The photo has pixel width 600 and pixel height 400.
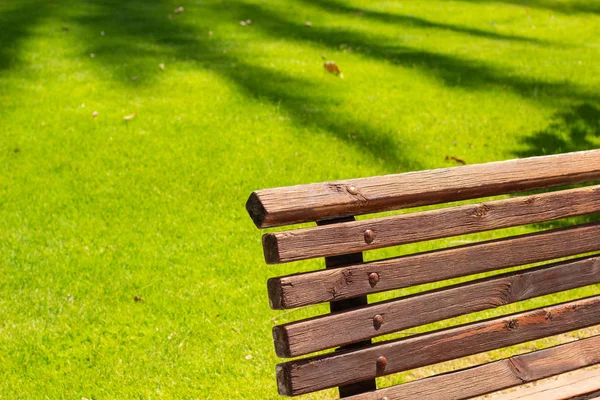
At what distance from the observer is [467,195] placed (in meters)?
2.60

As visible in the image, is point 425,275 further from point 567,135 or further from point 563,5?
point 563,5

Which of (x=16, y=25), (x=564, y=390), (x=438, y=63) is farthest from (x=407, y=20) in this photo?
(x=564, y=390)

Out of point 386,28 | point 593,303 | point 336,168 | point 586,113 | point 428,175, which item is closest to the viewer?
point 428,175

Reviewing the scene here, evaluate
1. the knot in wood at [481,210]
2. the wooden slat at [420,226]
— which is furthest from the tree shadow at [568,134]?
the knot in wood at [481,210]

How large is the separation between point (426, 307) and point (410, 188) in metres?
0.43

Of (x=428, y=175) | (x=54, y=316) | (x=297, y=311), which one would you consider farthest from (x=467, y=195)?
Result: (x=54, y=316)

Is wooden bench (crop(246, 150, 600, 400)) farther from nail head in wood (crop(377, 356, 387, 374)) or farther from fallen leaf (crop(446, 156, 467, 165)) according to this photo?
fallen leaf (crop(446, 156, 467, 165))

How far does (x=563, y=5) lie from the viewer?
13.2 meters

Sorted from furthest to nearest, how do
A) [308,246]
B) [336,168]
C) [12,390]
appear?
[336,168] → [12,390] → [308,246]

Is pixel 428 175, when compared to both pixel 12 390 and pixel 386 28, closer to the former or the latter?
pixel 12 390

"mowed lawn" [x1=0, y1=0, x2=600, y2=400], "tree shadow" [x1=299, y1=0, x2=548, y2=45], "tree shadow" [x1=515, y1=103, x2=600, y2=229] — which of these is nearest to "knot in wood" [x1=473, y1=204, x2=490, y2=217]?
"mowed lawn" [x1=0, y1=0, x2=600, y2=400]

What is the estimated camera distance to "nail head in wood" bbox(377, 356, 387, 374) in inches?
99.0

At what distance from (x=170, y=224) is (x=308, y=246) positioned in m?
3.78

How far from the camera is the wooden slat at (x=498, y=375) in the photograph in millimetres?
2619
